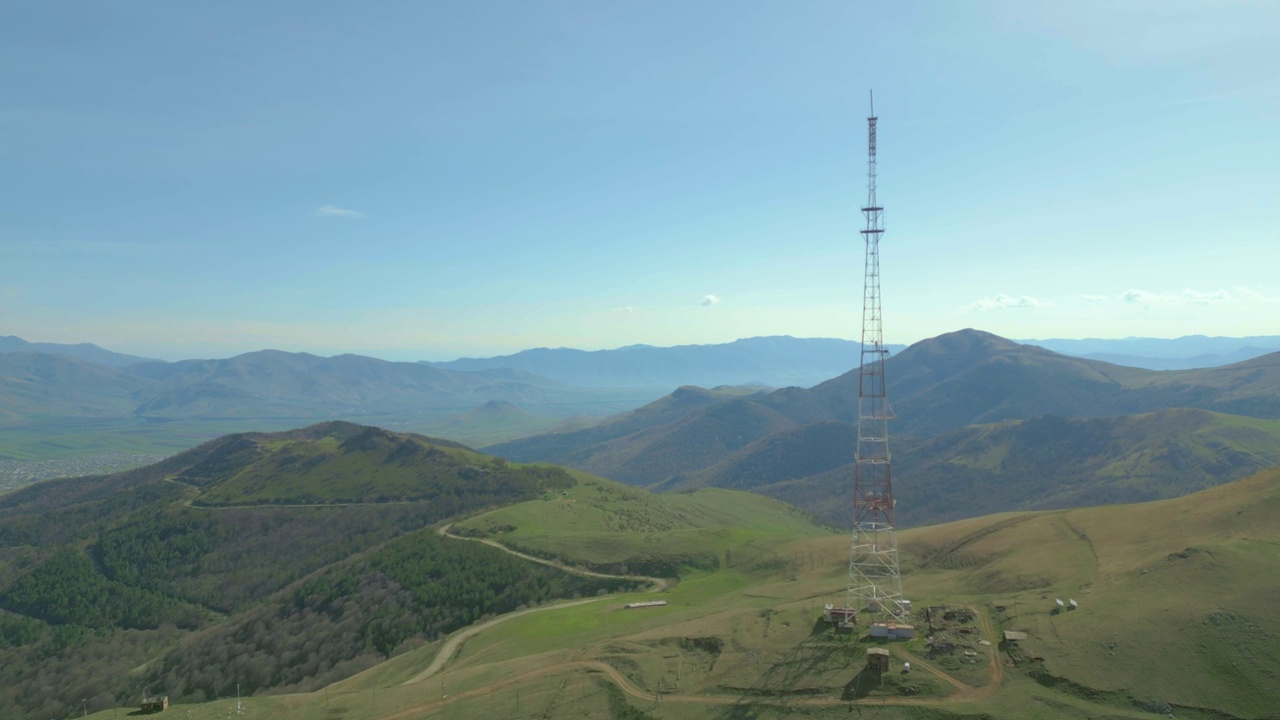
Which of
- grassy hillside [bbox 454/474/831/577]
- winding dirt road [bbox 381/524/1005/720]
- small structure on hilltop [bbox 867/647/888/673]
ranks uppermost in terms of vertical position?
small structure on hilltop [bbox 867/647/888/673]

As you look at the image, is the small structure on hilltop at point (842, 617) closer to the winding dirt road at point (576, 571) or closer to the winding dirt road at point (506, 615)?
the winding dirt road at point (506, 615)

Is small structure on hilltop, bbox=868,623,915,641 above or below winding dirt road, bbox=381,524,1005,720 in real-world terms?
above

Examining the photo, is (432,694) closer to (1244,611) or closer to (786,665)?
(786,665)

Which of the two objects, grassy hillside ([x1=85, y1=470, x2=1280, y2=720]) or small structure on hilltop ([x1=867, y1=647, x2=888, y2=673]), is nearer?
grassy hillside ([x1=85, y1=470, x2=1280, y2=720])

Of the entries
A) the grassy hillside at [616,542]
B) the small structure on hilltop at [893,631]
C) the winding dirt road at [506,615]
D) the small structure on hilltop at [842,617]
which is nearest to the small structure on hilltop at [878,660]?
the small structure on hilltop at [893,631]

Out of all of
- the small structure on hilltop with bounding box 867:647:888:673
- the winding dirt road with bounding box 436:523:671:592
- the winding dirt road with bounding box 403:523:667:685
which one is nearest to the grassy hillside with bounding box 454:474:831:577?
the winding dirt road with bounding box 436:523:671:592

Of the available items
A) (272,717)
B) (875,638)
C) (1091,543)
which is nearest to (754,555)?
(1091,543)

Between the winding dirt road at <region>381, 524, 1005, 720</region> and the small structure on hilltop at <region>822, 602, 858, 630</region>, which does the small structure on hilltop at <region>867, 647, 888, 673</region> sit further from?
the small structure on hilltop at <region>822, 602, 858, 630</region>
